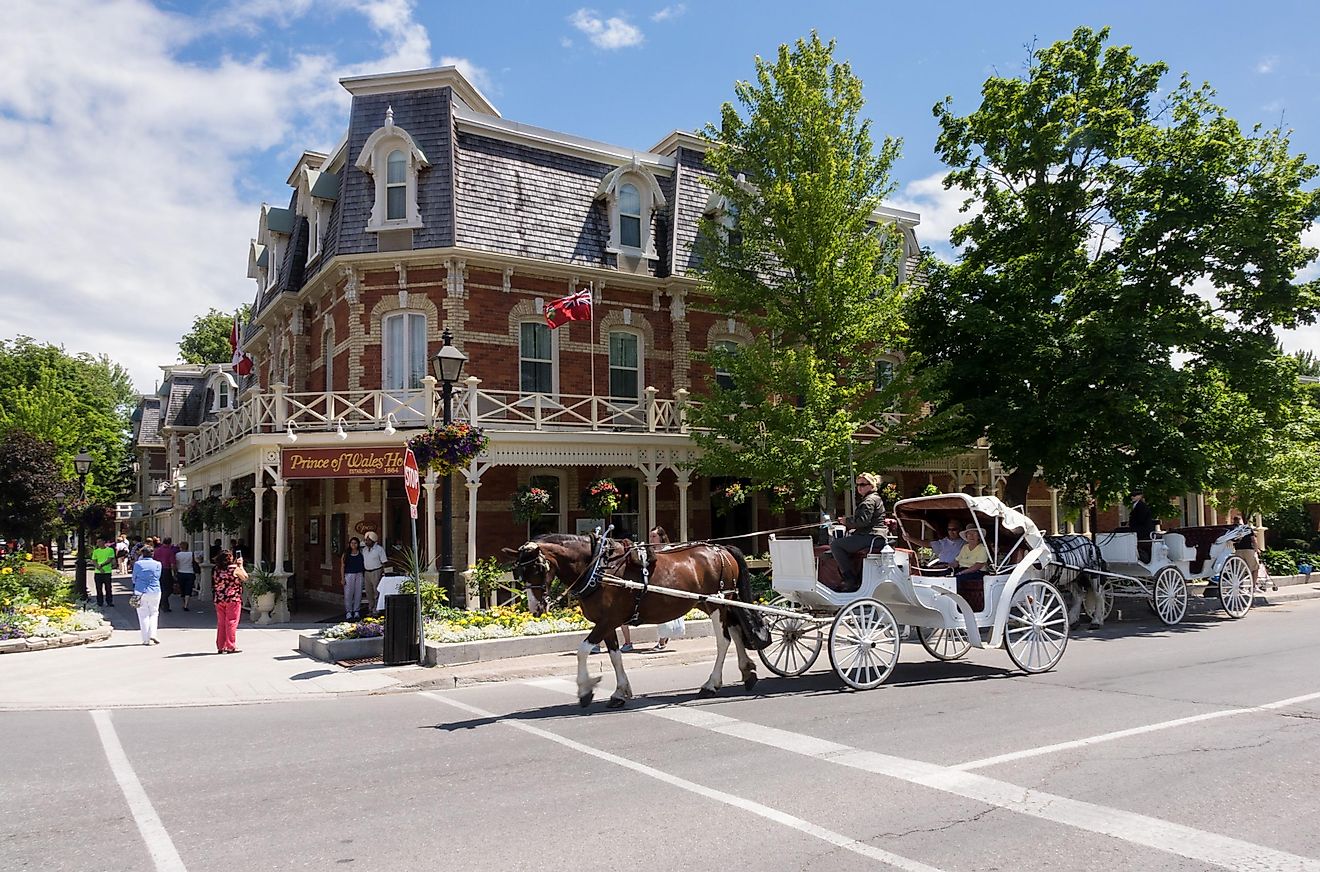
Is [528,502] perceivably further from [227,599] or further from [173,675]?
[173,675]

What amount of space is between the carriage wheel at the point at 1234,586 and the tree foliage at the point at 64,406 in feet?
131

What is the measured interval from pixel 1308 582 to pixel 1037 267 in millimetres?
13894

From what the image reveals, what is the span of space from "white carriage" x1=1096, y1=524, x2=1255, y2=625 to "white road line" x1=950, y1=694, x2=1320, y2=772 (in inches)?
237

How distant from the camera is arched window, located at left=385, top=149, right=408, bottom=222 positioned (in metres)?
21.4

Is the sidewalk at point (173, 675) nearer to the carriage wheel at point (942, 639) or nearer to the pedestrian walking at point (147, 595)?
the pedestrian walking at point (147, 595)

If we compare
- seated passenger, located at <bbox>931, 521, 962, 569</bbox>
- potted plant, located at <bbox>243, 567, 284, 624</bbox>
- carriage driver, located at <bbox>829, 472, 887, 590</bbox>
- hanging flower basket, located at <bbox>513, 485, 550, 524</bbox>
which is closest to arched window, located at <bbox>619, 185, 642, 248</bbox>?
hanging flower basket, located at <bbox>513, 485, 550, 524</bbox>

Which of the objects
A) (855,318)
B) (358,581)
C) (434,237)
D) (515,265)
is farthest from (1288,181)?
(358,581)

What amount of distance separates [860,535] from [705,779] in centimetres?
425

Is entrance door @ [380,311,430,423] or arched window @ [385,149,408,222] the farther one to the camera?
entrance door @ [380,311,430,423]

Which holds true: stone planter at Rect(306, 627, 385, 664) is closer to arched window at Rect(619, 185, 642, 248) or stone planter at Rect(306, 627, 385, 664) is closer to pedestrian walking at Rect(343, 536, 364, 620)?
pedestrian walking at Rect(343, 536, 364, 620)

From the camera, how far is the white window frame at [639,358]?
23.1 meters

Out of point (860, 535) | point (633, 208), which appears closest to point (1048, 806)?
point (860, 535)

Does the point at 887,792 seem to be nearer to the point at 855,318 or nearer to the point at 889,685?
the point at 889,685

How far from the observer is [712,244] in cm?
1980
